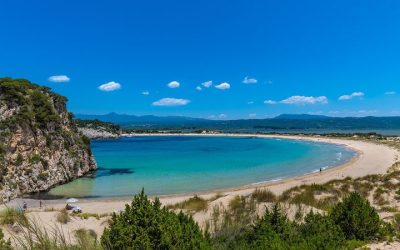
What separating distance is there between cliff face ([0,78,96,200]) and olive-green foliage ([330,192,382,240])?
2342cm

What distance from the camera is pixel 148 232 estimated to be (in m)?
6.89

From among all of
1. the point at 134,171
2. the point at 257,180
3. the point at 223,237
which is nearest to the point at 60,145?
the point at 134,171

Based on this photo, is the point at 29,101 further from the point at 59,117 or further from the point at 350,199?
the point at 350,199

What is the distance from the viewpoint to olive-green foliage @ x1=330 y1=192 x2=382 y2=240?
10172 millimetres

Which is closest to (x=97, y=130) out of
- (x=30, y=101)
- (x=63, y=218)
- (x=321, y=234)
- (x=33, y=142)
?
(x=30, y=101)

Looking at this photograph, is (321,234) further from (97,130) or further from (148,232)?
(97,130)

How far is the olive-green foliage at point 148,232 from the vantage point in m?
6.62

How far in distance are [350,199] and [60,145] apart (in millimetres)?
32161

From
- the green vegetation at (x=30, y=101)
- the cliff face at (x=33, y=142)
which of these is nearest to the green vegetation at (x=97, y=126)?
the cliff face at (x=33, y=142)

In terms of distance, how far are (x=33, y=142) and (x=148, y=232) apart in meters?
29.1

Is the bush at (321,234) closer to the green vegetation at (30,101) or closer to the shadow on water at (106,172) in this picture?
the green vegetation at (30,101)

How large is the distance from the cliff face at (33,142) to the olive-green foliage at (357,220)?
2342cm

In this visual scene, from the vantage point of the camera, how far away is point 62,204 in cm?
2620

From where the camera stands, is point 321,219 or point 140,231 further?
point 321,219
